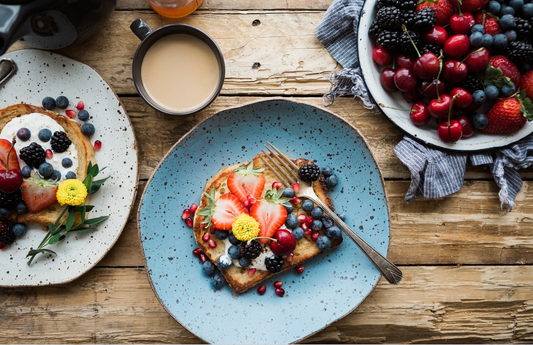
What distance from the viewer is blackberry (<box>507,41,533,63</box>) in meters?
1.54

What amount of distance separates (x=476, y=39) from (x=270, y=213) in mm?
1016

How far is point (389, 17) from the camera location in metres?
1.51

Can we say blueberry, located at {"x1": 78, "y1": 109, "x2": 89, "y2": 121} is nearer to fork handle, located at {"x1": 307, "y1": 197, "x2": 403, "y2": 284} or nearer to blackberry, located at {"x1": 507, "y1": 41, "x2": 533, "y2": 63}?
fork handle, located at {"x1": 307, "y1": 197, "x2": 403, "y2": 284}

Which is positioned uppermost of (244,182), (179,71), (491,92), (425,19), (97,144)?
(425,19)

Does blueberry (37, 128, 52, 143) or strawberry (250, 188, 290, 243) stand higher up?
blueberry (37, 128, 52, 143)

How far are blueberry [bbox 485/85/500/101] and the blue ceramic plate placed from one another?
506mm

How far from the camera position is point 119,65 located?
1708 millimetres

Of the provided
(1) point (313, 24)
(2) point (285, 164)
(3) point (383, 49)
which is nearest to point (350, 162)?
(2) point (285, 164)

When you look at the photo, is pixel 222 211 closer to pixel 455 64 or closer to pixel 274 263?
pixel 274 263

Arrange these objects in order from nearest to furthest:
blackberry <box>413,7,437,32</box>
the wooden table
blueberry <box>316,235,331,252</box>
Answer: blackberry <box>413,7,437,32</box>, blueberry <box>316,235,331,252</box>, the wooden table

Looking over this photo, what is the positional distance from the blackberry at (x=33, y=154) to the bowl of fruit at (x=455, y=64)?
131 centimetres

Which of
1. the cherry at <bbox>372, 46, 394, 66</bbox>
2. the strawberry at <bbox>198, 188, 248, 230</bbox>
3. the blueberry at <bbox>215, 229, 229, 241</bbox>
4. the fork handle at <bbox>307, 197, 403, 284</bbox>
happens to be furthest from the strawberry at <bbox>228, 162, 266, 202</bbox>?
the cherry at <bbox>372, 46, 394, 66</bbox>

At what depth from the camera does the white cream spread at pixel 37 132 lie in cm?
161

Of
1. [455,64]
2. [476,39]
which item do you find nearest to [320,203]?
[455,64]
